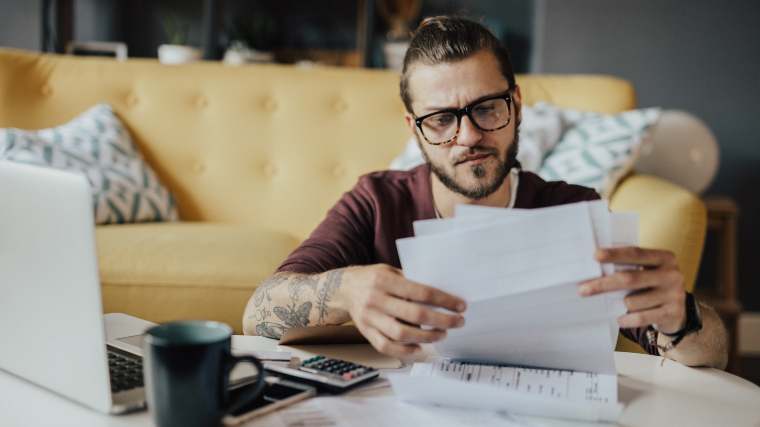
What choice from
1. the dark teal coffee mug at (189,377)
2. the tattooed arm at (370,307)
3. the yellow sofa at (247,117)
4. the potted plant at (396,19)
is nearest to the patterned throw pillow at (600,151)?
the yellow sofa at (247,117)

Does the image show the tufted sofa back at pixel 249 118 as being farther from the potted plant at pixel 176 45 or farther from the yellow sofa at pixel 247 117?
the potted plant at pixel 176 45

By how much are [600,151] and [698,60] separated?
1452mm

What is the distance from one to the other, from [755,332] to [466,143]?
2.50 meters

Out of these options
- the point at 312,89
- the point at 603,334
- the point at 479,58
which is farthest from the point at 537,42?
the point at 603,334

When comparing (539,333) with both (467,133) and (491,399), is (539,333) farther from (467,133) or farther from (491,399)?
(467,133)

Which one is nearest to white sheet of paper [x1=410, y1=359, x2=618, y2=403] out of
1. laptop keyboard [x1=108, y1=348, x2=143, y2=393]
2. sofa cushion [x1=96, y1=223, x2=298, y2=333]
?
laptop keyboard [x1=108, y1=348, x2=143, y2=393]

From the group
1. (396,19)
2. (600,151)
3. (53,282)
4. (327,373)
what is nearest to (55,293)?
(53,282)

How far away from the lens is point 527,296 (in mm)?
814

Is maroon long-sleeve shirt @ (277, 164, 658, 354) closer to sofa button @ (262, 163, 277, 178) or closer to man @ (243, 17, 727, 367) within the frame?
man @ (243, 17, 727, 367)

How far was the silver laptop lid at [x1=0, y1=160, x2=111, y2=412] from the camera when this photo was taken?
2.27ft

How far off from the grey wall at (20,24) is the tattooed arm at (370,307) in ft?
10.2

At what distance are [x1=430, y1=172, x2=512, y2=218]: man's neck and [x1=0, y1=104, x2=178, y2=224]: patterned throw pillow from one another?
1.19m

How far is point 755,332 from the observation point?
3236 mm

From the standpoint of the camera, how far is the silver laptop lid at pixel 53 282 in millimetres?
691
